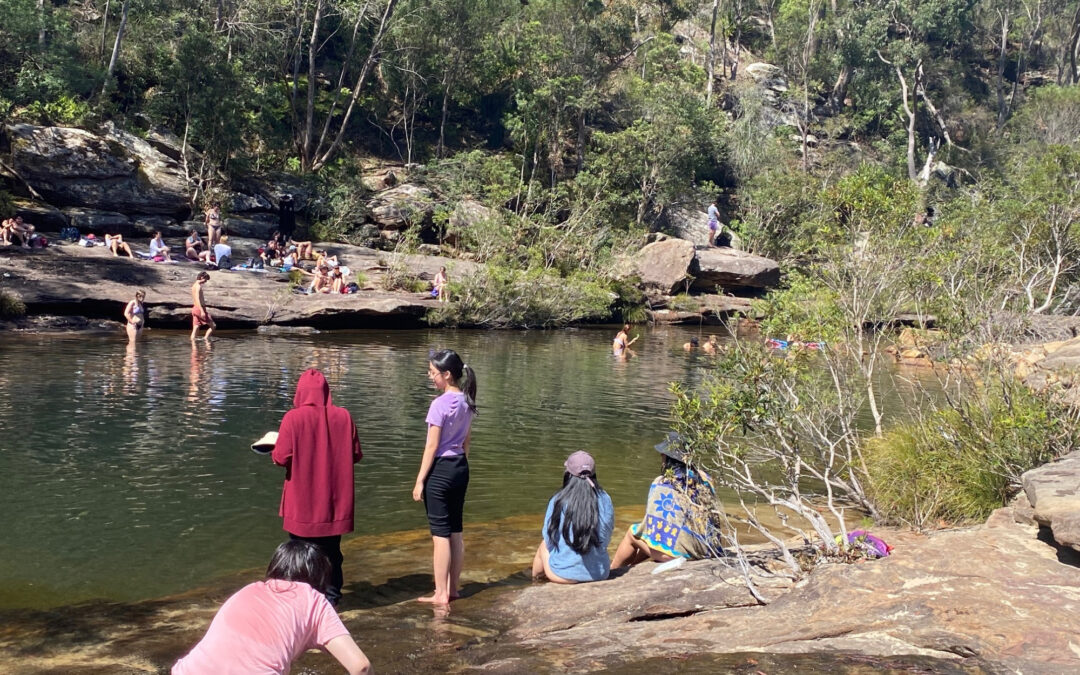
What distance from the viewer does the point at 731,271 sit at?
37.0 m

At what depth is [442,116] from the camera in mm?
41719

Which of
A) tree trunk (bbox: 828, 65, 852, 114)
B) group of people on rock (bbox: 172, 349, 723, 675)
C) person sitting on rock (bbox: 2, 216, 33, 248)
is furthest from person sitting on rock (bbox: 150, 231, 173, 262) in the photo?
tree trunk (bbox: 828, 65, 852, 114)

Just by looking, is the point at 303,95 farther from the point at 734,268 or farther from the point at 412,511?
the point at 412,511

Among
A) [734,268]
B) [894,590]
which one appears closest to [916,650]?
A: [894,590]

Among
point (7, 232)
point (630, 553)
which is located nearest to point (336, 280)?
point (7, 232)

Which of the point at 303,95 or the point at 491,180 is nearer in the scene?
the point at 491,180

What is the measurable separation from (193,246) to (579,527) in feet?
77.6

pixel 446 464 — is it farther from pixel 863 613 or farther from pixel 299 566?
pixel 863 613

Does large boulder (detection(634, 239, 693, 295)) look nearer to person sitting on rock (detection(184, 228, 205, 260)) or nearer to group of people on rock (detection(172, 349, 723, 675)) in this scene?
person sitting on rock (detection(184, 228, 205, 260))

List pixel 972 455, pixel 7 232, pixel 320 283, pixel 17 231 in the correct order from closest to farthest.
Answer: pixel 972 455 < pixel 7 232 < pixel 17 231 < pixel 320 283

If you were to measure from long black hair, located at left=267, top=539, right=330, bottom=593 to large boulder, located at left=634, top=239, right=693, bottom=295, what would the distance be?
31200 millimetres

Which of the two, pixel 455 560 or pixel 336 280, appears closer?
pixel 455 560

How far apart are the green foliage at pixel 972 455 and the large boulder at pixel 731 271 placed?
27952 mm

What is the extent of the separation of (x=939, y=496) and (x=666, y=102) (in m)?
34.6
